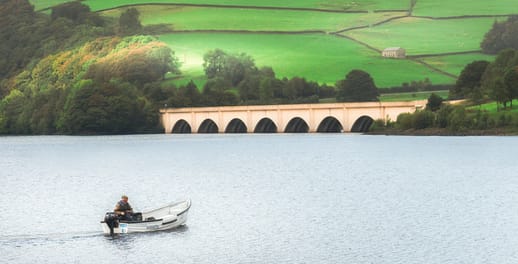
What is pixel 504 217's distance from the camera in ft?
A: 207

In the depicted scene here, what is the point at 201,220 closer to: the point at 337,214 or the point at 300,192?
the point at 337,214

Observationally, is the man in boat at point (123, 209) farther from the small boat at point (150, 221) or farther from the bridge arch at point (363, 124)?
the bridge arch at point (363, 124)

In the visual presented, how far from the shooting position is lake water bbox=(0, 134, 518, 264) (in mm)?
54031

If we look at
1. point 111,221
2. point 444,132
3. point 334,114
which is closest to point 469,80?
point 334,114

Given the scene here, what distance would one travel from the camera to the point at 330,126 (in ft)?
640

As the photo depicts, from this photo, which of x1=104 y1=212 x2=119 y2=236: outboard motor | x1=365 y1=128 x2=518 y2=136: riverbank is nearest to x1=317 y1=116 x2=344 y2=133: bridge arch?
x1=365 y1=128 x2=518 y2=136: riverbank

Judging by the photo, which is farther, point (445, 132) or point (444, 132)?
point (444, 132)

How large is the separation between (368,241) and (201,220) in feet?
42.5

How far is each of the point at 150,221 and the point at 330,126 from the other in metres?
136

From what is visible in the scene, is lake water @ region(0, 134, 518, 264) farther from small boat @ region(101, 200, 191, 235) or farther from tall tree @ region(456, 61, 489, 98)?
tall tree @ region(456, 61, 489, 98)

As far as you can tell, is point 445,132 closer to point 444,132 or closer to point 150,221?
point 444,132

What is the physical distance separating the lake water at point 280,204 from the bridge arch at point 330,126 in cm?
6157

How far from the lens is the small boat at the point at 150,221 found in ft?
195

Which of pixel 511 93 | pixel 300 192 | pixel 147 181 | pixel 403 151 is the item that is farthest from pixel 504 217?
pixel 511 93
